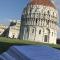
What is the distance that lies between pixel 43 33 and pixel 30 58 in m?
69.9

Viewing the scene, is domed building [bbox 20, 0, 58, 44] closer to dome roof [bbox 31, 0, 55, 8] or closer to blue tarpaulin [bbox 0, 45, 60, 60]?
dome roof [bbox 31, 0, 55, 8]

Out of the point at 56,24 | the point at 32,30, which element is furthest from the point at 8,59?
the point at 56,24

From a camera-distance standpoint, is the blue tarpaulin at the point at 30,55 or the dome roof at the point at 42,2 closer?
the blue tarpaulin at the point at 30,55

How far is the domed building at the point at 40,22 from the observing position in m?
73.8

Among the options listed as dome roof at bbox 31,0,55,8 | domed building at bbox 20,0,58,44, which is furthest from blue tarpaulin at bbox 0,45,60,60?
dome roof at bbox 31,0,55,8

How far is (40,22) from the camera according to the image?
7412 cm

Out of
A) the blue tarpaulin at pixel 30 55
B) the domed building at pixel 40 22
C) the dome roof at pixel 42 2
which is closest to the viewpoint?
the blue tarpaulin at pixel 30 55

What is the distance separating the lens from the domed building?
73.8 metres

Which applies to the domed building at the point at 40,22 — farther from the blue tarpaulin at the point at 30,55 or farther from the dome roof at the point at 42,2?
the blue tarpaulin at the point at 30,55

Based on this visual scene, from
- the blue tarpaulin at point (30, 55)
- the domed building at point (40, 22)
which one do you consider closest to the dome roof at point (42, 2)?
the domed building at point (40, 22)

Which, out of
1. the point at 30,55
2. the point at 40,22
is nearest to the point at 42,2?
the point at 40,22

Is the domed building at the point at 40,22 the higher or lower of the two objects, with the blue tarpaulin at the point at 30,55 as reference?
higher

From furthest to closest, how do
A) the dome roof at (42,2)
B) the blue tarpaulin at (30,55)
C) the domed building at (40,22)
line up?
the dome roof at (42,2), the domed building at (40,22), the blue tarpaulin at (30,55)

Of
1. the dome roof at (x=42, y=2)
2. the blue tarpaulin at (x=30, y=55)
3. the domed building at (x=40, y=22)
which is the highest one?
the dome roof at (x=42, y=2)
